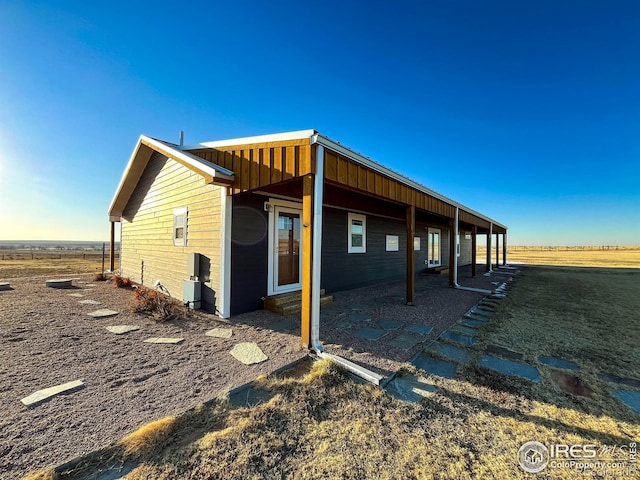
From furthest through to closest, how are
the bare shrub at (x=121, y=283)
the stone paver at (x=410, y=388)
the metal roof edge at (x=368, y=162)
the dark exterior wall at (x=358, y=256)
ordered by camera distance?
the bare shrub at (x=121, y=283) → the dark exterior wall at (x=358, y=256) → the metal roof edge at (x=368, y=162) → the stone paver at (x=410, y=388)

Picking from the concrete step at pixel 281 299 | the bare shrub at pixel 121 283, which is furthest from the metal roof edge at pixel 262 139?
the bare shrub at pixel 121 283

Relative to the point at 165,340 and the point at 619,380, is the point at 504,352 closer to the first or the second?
the point at 619,380

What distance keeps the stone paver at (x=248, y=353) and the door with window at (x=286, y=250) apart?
7.11 feet

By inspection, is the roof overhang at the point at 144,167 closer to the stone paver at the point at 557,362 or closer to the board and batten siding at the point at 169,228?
the board and batten siding at the point at 169,228

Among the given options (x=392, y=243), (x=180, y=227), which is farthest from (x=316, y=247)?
(x=392, y=243)

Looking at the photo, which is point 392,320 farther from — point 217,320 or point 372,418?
point 217,320

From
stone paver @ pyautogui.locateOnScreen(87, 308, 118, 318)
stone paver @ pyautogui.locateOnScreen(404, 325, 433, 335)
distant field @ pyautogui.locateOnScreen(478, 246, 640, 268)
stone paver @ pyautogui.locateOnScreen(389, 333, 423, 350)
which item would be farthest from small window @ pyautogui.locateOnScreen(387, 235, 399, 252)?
distant field @ pyautogui.locateOnScreen(478, 246, 640, 268)

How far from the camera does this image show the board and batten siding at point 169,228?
5.38 meters

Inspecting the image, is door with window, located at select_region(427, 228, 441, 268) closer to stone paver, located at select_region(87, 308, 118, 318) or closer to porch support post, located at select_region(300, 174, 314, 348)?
porch support post, located at select_region(300, 174, 314, 348)

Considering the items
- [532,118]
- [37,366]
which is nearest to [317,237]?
[37,366]

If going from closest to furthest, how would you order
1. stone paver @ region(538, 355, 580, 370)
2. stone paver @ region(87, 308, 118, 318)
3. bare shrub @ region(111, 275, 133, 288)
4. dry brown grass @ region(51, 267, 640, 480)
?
1. dry brown grass @ region(51, 267, 640, 480)
2. stone paver @ region(538, 355, 580, 370)
3. stone paver @ region(87, 308, 118, 318)
4. bare shrub @ region(111, 275, 133, 288)

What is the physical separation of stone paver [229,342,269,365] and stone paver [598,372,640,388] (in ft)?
12.7

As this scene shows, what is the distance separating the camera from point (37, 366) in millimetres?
2967

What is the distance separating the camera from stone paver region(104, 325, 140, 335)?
425cm
